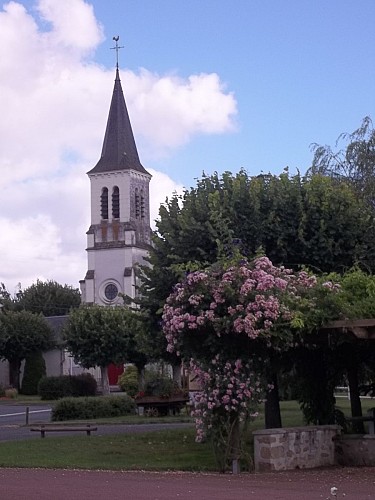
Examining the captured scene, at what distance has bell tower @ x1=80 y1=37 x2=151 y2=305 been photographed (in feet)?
271

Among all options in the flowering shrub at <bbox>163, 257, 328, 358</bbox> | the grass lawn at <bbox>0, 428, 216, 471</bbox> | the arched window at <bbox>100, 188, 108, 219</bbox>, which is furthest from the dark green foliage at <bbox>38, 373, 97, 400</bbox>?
the arched window at <bbox>100, 188, 108, 219</bbox>

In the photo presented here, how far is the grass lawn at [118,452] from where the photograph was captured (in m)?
17.5

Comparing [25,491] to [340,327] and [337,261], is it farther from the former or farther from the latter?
[337,261]

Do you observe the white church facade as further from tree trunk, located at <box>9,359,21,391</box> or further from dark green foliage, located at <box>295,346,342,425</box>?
dark green foliage, located at <box>295,346,342,425</box>

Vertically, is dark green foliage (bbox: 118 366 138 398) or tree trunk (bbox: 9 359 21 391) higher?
tree trunk (bbox: 9 359 21 391)

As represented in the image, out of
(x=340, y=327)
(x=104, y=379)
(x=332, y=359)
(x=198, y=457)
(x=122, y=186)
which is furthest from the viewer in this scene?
(x=122, y=186)

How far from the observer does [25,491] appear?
13461mm

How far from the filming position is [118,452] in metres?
19.6

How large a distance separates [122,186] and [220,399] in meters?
69.1

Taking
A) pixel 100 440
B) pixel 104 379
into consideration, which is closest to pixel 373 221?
pixel 100 440

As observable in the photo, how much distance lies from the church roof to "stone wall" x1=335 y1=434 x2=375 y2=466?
221 ft

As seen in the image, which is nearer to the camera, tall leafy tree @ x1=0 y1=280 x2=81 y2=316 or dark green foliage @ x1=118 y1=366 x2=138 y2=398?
dark green foliage @ x1=118 y1=366 x2=138 y2=398

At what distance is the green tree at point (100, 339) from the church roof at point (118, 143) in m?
32.1

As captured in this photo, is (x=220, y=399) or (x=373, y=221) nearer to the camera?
(x=220, y=399)
